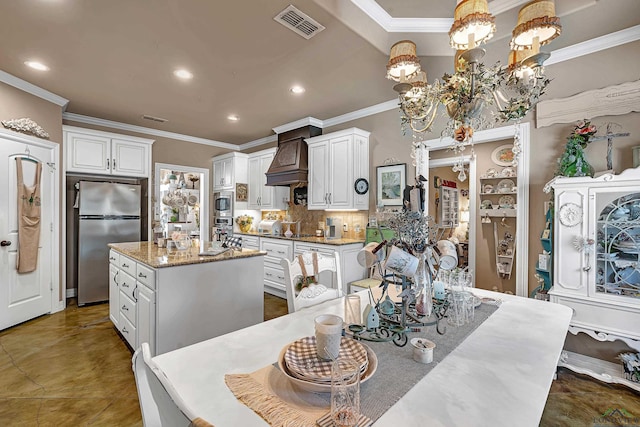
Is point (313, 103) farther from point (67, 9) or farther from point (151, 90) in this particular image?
point (67, 9)

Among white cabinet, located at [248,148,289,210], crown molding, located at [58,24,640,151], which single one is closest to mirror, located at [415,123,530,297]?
crown molding, located at [58,24,640,151]

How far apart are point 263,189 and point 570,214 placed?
14.4 ft

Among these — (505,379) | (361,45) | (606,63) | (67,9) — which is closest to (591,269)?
(606,63)

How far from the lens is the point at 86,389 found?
83.7 inches

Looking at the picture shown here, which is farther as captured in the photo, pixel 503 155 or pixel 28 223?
pixel 503 155

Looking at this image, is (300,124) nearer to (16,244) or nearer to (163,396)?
(16,244)

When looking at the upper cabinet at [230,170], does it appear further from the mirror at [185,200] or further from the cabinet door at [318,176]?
the cabinet door at [318,176]

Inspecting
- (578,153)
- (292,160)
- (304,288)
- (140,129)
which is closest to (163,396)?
(304,288)

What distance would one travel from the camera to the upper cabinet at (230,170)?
5594 mm

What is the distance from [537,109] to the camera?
2.71 meters

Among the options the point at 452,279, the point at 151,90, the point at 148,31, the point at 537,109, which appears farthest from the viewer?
the point at 151,90

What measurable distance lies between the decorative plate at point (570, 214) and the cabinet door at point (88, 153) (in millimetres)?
5418

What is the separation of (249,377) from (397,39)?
2699mm

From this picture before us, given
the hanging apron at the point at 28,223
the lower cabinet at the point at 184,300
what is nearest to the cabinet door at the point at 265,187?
the lower cabinet at the point at 184,300
